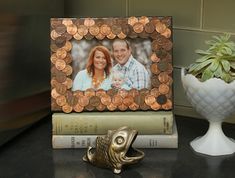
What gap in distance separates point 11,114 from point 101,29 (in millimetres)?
256

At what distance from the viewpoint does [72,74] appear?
3.50 feet

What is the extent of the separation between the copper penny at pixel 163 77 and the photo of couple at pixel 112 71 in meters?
0.02

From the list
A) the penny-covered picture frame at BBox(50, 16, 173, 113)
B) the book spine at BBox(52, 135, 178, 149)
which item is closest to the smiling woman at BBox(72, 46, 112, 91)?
the penny-covered picture frame at BBox(50, 16, 173, 113)

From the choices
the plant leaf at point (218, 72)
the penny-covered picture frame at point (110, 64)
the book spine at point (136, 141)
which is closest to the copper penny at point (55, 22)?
the penny-covered picture frame at point (110, 64)

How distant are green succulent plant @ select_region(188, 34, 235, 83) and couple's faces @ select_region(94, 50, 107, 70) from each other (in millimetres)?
178

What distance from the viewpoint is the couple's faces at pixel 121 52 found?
1.07 meters

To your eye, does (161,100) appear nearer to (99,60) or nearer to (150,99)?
(150,99)

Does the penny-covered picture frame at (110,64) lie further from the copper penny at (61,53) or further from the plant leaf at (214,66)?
the plant leaf at (214,66)

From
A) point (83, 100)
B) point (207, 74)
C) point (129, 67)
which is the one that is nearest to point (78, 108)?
point (83, 100)

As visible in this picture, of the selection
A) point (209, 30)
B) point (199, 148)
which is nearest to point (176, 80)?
point (209, 30)

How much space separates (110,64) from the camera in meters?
1.07

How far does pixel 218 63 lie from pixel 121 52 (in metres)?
0.20

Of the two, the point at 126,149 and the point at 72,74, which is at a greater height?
the point at 72,74

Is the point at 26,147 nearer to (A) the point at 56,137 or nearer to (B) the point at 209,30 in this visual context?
(A) the point at 56,137
